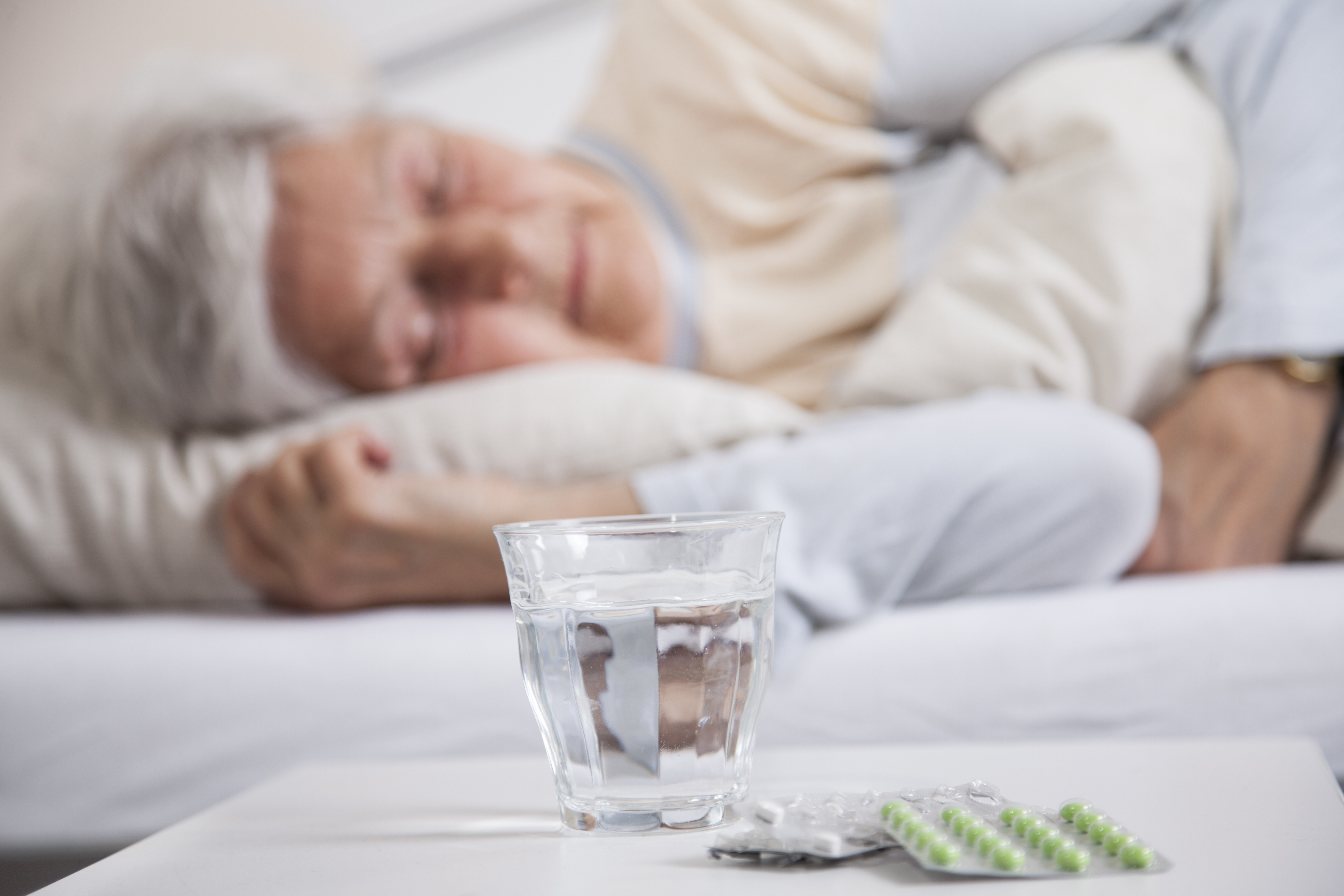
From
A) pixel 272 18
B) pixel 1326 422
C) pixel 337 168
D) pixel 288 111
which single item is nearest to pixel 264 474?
pixel 337 168

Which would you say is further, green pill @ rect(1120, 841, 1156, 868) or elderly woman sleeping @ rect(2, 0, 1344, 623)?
elderly woman sleeping @ rect(2, 0, 1344, 623)

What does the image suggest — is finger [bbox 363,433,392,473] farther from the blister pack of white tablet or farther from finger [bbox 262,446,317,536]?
the blister pack of white tablet

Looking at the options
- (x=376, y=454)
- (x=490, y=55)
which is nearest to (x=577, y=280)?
(x=376, y=454)

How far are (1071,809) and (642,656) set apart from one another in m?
0.14

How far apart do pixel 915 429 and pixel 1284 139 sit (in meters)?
0.45

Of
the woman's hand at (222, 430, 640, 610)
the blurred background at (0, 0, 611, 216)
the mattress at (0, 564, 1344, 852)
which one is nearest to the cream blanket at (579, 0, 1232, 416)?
the mattress at (0, 564, 1344, 852)

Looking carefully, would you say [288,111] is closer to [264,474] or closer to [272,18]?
[264,474]

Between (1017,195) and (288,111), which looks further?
(288,111)

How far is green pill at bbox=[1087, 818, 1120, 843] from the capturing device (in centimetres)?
29

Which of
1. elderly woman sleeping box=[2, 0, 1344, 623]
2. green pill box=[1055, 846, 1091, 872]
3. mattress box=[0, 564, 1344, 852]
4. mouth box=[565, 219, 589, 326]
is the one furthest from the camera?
mouth box=[565, 219, 589, 326]

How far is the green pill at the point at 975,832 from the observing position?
28 cm

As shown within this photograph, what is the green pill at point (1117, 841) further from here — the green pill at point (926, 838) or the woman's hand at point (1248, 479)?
the woman's hand at point (1248, 479)

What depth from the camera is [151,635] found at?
70 centimetres

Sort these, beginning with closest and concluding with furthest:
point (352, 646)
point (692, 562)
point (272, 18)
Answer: point (692, 562) < point (352, 646) < point (272, 18)
